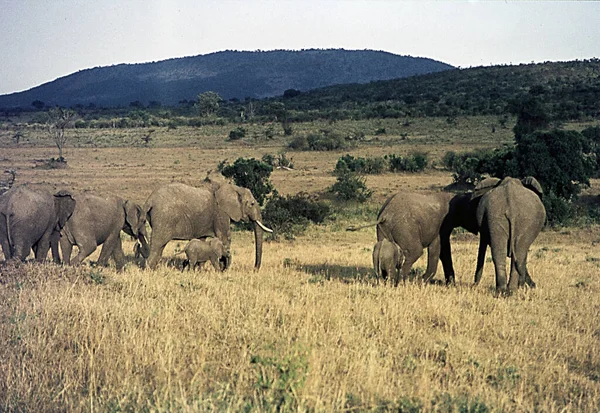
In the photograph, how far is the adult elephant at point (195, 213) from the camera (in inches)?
526

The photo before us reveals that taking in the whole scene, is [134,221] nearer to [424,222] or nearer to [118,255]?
[118,255]

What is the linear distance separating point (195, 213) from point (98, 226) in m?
2.02

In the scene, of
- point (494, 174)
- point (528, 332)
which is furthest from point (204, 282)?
point (494, 174)

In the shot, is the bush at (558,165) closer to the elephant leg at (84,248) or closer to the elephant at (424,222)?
the elephant at (424,222)

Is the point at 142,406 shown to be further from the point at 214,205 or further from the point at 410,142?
the point at 410,142

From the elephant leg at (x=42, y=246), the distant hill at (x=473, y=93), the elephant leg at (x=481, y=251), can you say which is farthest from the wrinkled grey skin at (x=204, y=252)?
the distant hill at (x=473, y=93)

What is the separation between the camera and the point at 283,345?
269 inches

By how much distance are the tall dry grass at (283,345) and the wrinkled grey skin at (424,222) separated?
91 centimetres

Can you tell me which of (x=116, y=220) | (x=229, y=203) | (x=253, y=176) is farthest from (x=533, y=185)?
(x=253, y=176)

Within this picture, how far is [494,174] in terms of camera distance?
3014cm

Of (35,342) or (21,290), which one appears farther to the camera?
(21,290)

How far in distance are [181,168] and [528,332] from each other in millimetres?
35709

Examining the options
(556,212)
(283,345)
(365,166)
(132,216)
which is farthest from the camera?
(365,166)

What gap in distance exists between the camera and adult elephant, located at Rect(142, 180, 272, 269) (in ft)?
43.8
